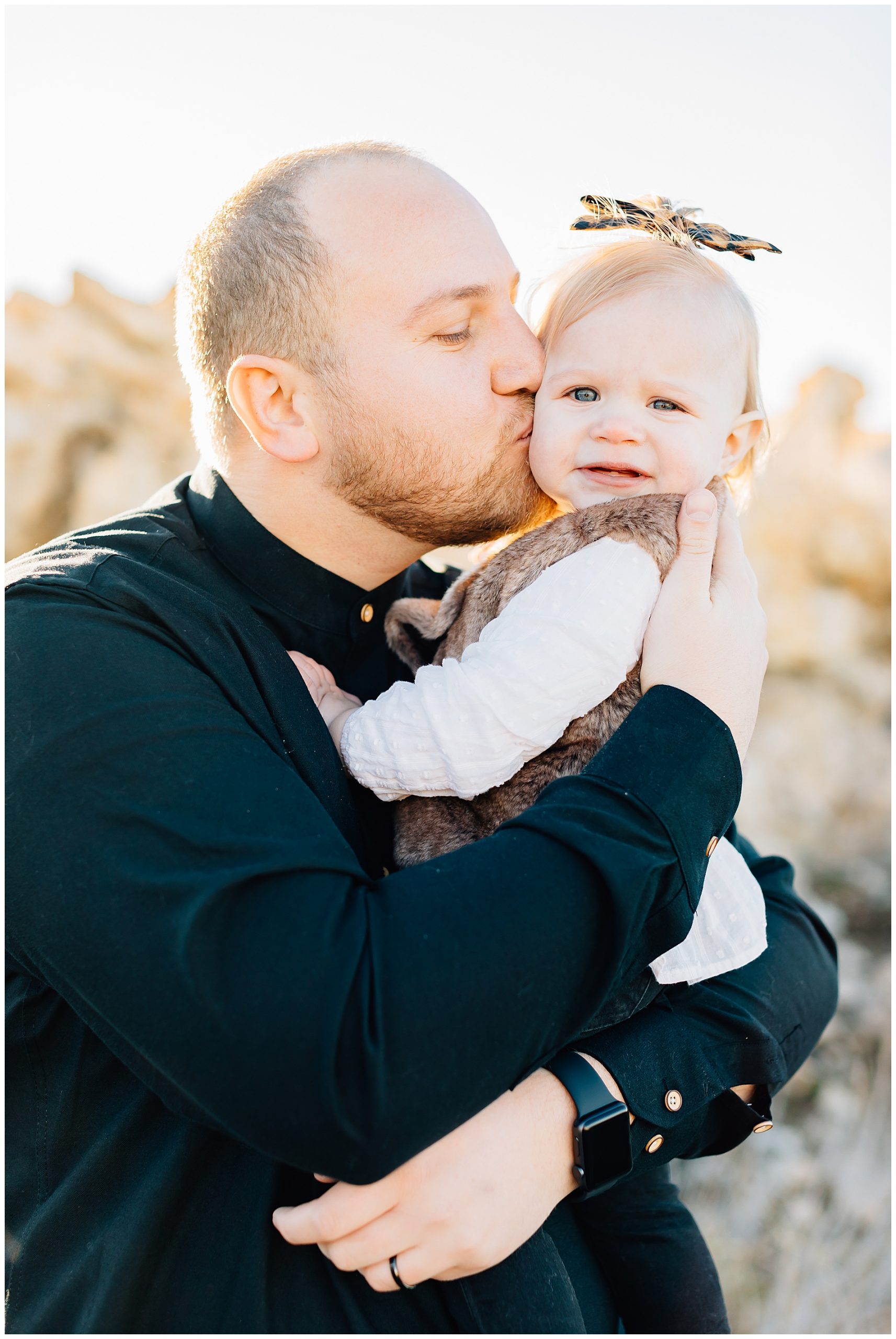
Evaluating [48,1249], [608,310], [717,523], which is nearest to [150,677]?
[48,1249]

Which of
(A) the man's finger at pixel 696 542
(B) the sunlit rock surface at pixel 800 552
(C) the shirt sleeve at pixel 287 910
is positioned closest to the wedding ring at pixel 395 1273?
(C) the shirt sleeve at pixel 287 910

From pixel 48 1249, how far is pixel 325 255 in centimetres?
198

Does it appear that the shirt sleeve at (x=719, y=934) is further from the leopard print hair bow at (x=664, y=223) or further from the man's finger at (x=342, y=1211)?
the leopard print hair bow at (x=664, y=223)

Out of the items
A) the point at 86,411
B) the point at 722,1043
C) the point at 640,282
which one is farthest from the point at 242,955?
the point at 86,411

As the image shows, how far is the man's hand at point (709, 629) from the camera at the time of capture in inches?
62.3

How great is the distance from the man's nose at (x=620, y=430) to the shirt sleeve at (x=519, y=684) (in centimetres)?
36

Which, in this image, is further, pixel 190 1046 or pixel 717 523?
pixel 717 523

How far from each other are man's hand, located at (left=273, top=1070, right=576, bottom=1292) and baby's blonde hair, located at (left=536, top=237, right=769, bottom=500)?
170 centimetres

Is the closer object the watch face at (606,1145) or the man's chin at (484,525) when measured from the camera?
the watch face at (606,1145)

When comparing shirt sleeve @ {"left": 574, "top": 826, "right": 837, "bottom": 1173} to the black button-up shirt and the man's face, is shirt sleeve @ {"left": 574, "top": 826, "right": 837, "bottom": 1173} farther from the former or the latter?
the man's face

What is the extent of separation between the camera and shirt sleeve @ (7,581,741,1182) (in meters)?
1.17

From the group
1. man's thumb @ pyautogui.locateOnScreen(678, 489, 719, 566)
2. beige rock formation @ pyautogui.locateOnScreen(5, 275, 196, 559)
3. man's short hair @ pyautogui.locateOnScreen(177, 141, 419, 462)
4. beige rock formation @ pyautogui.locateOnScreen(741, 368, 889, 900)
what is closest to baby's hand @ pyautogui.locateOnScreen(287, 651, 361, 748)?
man's short hair @ pyautogui.locateOnScreen(177, 141, 419, 462)

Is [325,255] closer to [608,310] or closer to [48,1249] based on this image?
[608,310]

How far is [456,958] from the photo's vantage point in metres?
1.21
